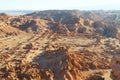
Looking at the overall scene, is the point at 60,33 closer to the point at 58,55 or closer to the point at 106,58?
the point at 106,58

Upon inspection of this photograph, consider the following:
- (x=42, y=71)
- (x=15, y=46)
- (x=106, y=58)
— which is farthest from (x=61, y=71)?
(x=15, y=46)

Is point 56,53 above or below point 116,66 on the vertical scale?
below

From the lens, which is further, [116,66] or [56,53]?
[56,53]

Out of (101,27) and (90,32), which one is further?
(101,27)

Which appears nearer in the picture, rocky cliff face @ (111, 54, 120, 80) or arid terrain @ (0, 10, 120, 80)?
rocky cliff face @ (111, 54, 120, 80)

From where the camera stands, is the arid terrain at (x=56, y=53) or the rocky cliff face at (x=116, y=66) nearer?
the rocky cliff face at (x=116, y=66)

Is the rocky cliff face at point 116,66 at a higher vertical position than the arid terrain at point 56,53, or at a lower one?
higher

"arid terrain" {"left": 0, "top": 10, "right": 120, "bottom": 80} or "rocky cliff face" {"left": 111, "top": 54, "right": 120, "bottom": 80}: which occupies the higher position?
"rocky cliff face" {"left": 111, "top": 54, "right": 120, "bottom": 80}

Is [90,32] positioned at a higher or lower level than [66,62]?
lower
